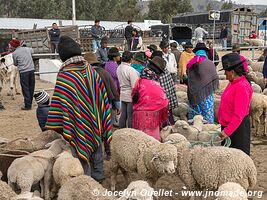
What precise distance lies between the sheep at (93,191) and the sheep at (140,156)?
701 millimetres

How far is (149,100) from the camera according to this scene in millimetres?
5535

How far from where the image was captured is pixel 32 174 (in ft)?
14.2

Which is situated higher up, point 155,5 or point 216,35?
point 155,5

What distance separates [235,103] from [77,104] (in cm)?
185

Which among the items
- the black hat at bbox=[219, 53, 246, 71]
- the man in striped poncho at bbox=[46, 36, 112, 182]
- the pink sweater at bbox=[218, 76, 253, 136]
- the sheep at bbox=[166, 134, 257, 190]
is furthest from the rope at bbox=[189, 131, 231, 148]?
the man in striped poncho at bbox=[46, 36, 112, 182]

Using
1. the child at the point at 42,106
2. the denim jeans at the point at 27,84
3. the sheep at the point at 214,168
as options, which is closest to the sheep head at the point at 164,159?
the sheep at the point at 214,168

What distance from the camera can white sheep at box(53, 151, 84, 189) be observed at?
162 inches

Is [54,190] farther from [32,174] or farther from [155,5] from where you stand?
[155,5]

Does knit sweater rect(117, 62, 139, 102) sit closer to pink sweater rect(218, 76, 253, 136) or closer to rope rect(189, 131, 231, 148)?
rope rect(189, 131, 231, 148)

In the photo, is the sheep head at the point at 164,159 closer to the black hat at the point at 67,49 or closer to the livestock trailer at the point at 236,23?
the black hat at the point at 67,49

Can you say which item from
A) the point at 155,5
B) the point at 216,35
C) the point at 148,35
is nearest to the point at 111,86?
the point at 148,35

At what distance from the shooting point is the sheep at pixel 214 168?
4078 mm

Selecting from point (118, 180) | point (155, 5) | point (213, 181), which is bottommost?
point (118, 180)

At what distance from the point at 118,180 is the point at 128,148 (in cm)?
92
